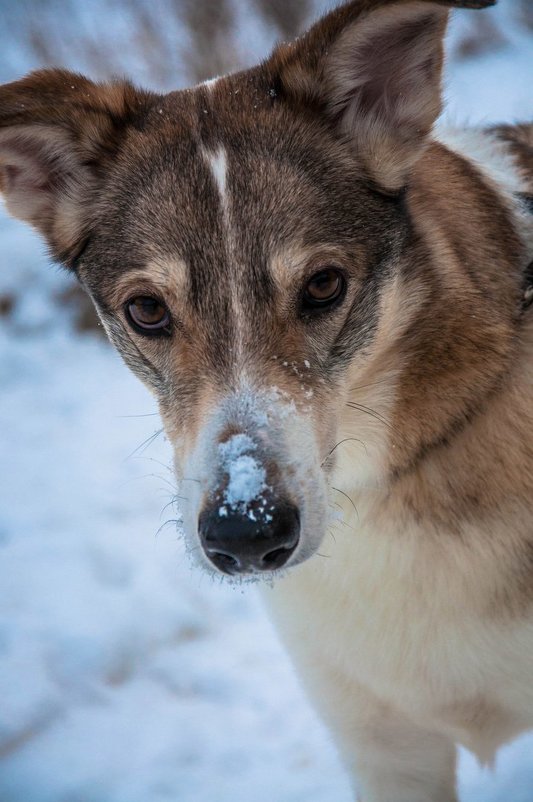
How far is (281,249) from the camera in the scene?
210cm

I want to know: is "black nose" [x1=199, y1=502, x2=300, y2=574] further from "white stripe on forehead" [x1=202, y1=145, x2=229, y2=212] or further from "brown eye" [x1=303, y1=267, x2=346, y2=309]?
"white stripe on forehead" [x1=202, y1=145, x2=229, y2=212]

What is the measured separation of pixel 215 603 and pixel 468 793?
1487 mm

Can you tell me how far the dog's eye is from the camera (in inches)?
88.0

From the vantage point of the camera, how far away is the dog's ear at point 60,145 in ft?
7.38

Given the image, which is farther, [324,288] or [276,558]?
[324,288]

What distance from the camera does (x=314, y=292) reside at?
2.15 metres

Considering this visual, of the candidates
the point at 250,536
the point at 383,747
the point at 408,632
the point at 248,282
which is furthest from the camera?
the point at 383,747

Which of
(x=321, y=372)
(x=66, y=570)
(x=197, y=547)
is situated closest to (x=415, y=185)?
(x=321, y=372)

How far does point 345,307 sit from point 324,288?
3.1 inches

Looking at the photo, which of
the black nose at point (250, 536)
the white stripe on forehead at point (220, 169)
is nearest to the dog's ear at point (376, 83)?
the white stripe on forehead at point (220, 169)

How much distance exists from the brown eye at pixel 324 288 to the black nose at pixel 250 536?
58 centimetres

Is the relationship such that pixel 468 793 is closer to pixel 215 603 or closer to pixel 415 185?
pixel 215 603

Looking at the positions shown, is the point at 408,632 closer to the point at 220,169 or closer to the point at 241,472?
the point at 241,472

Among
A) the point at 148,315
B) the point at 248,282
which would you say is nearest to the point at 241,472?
the point at 248,282
